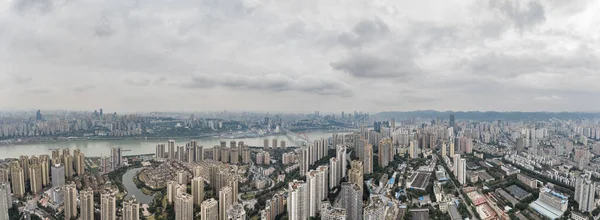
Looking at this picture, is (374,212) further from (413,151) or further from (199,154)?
(199,154)

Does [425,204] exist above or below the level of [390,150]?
below

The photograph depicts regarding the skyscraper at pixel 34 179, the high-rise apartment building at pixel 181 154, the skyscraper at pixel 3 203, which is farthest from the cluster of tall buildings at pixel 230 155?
the skyscraper at pixel 3 203

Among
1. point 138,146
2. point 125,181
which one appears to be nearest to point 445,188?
point 125,181

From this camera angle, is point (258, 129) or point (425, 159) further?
point (258, 129)

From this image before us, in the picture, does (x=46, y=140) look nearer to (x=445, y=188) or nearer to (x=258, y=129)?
(x=258, y=129)

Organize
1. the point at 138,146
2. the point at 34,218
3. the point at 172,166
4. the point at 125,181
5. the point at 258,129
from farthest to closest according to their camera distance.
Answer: the point at 258,129 → the point at 138,146 → the point at 172,166 → the point at 125,181 → the point at 34,218

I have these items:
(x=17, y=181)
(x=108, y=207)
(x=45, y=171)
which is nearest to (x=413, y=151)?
(x=108, y=207)

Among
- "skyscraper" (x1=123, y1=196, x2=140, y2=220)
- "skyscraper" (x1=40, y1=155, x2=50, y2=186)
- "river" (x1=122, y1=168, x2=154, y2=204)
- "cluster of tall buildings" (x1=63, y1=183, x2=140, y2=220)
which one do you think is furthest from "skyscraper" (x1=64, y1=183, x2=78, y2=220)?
"skyscraper" (x1=40, y1=155, x2=50, y2=186)

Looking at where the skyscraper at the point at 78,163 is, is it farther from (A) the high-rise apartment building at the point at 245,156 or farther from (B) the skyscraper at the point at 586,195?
(B) the skyscraper at the point at 586,195
